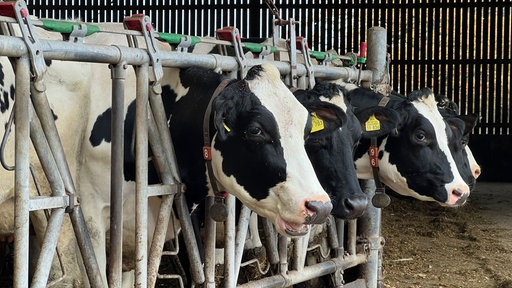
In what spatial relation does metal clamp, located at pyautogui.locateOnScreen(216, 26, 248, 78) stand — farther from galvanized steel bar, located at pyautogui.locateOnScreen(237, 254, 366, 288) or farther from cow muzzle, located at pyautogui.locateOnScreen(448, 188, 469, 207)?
cow muzzle, located at pyautogui.locateOnScreen(448, 188, 469, 207)

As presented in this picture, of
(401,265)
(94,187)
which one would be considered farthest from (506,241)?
(94,187)

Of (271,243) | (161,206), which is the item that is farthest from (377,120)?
(161,206)

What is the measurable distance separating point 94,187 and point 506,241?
5976 millimetres

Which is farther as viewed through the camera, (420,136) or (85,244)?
(420,136)

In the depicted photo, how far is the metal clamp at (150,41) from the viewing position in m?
4.21

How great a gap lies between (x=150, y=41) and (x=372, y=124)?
180cm

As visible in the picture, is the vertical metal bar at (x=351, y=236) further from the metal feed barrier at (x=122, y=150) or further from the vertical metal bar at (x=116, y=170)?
the vertical metal bar at (x=116, y=170)

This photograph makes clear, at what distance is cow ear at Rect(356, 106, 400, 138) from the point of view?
5.62m

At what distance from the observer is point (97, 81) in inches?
192

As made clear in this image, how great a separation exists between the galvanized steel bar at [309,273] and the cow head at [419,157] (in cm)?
59

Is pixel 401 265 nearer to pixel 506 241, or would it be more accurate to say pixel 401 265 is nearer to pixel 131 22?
pixel 506 241

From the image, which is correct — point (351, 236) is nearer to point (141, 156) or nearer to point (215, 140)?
point (215, 140)

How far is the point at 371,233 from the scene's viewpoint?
6547 mm

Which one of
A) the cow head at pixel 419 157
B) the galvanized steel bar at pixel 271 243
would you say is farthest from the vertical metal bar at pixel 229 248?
the cow head at pixel 419 157
